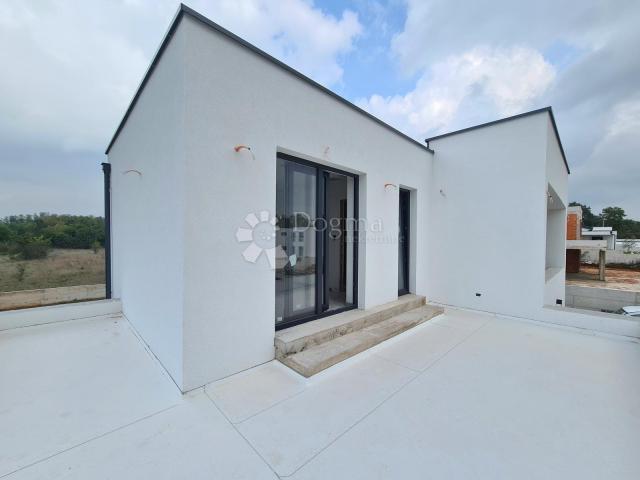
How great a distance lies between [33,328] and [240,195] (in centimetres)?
426

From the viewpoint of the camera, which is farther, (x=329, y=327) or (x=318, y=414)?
(x=329, y=327)

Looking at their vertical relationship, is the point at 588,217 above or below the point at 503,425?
above

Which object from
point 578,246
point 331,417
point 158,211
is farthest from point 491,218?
point 578,246

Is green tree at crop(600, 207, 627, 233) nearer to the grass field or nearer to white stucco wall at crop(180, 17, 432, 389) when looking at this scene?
white stucco wall at crop(180, 17, 432, 389)

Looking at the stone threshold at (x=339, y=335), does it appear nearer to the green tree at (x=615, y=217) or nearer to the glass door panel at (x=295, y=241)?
the glass door panel at (x=295, y=241)

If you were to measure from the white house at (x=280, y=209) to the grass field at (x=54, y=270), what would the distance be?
1127 millimetres

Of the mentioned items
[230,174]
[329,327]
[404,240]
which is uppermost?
[230,174]

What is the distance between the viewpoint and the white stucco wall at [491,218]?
4.62 meters

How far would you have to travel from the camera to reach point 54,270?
210 inches

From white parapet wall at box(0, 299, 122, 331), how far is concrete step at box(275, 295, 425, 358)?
3.84 meters

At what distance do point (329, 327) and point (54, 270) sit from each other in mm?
6320

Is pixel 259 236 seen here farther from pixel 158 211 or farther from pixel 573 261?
pixel 573 261

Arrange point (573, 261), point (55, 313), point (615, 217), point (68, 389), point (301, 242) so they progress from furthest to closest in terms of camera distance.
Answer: point (615, 217), point (573, 261), point (55, 313), point (301, 242), point (68, 389)

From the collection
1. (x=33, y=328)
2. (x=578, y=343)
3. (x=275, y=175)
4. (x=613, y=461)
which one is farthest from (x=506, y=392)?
(x=33, y=328)
